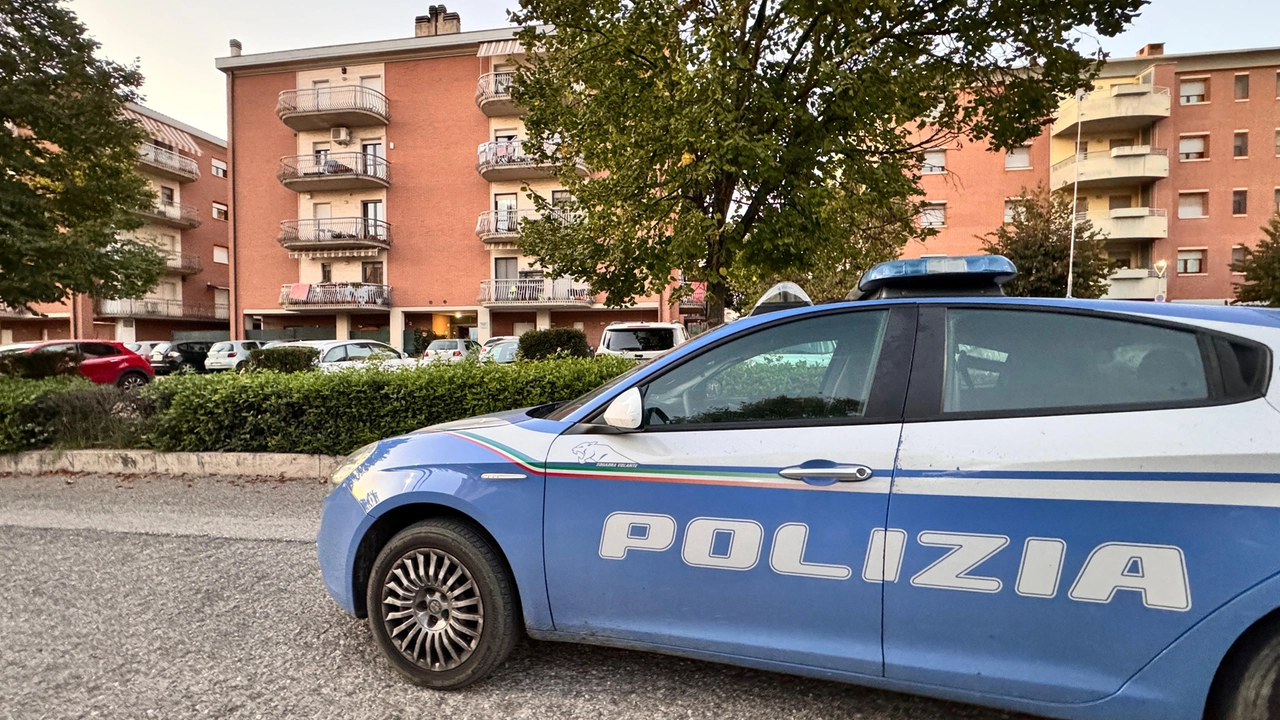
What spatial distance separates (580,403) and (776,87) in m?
5.70

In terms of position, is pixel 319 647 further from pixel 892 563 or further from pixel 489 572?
pixel 892 563

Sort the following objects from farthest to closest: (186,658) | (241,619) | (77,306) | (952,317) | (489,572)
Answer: (77,306)
(241,619)
(186,658)
(489,572)
(952,317)

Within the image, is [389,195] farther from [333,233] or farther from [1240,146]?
[1240,146]

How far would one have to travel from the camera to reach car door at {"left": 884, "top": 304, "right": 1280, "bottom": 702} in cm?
180

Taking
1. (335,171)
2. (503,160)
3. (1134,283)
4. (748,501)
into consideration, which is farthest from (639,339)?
(1134,283)

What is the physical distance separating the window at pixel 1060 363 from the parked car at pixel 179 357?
26.0m

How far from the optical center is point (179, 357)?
2258 centimetres

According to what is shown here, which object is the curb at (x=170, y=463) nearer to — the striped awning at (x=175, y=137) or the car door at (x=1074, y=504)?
the car door at (x=1074, y=504)

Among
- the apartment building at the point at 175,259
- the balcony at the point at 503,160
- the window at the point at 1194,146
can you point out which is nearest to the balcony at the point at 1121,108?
the window at the point at 1194,146

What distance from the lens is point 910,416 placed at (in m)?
2.13

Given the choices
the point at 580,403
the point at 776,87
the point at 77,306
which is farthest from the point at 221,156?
the point at 580,403

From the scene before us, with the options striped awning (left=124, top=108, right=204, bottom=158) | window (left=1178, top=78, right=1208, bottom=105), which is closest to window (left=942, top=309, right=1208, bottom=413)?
window (left=1178, top=78, right=1208, bottom=105)

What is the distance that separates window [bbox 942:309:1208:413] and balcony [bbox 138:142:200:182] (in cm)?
4270

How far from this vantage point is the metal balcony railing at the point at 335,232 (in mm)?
30000
